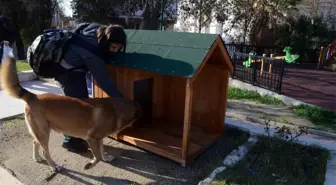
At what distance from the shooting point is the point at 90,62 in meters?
3.28

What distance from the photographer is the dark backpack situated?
3330 millimetres

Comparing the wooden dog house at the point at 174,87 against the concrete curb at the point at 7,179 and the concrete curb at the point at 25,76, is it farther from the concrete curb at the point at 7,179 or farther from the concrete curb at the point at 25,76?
the concrete curb at the point at 25,76

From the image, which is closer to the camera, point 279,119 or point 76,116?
point 76,116

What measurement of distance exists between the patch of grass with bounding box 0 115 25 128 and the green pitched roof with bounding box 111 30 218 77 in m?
2.49

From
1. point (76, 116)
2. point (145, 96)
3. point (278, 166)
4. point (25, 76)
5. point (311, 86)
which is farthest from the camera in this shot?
point (311, 86)

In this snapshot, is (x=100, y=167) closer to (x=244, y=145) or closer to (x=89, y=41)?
(x=89, y=41)

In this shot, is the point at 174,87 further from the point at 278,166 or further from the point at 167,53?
the point at 278,166

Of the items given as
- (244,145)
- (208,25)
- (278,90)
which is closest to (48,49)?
(244,145)

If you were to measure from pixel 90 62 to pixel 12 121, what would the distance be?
2.83m

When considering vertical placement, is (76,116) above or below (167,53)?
below

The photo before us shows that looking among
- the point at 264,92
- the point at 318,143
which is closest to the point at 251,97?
the point at 264,92

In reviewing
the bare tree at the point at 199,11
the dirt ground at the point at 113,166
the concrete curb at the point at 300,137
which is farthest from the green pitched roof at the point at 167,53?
the bare tree at the point at 199,11

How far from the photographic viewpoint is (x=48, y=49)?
10.9ft

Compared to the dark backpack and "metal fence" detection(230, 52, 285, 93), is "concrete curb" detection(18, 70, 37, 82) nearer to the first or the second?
the dark backpack
